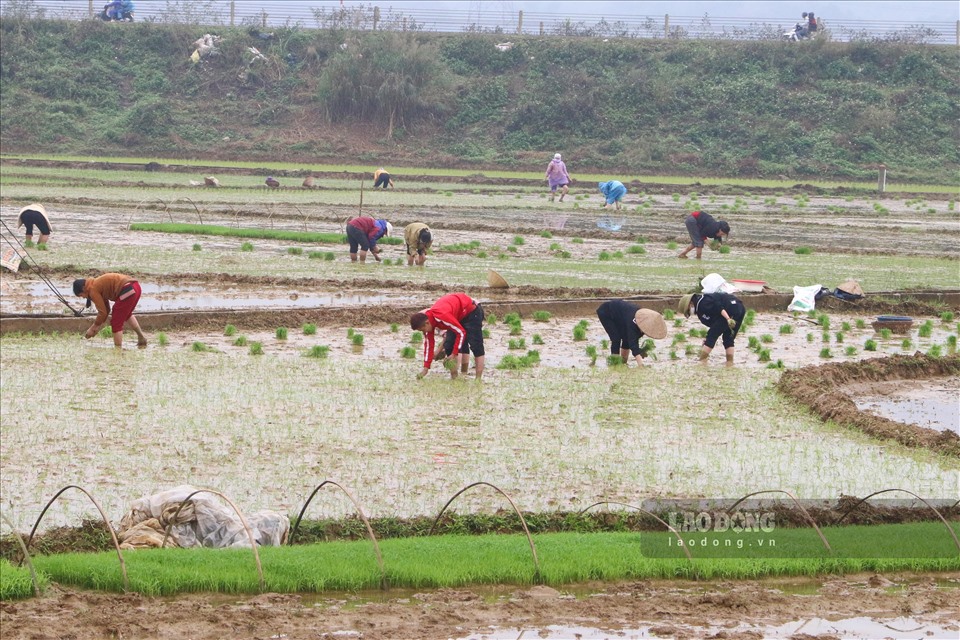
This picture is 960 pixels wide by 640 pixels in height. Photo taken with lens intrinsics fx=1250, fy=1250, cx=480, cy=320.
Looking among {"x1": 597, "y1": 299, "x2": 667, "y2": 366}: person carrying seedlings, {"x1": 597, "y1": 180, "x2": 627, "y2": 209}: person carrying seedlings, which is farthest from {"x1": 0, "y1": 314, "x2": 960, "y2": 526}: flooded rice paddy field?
{"x1": 597, "y1": 180, "x2": 627, "y2": 209}: person carrying seedlings

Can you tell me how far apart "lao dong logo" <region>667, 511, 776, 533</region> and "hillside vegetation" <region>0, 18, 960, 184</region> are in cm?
4275

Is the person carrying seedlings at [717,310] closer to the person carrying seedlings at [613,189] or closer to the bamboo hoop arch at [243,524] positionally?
the bamboo hoop arch at [243,524]

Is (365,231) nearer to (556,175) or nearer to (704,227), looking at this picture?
(704,227)

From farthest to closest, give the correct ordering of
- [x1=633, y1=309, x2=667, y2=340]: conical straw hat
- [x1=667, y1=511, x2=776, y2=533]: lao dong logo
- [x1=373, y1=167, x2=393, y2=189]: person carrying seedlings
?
[x1=373, y1=167, x2=393, y2=189]: person carrying seedlings → [x1=633, y1=309, x2=667, y2=340]: conical straw hat → [x1=667, y1=511, x2=776, y2=533]: lao dong logo

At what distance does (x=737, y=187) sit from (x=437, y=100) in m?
17.5

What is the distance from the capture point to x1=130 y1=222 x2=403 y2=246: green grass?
1003 inches

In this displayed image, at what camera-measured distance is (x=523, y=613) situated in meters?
7.15

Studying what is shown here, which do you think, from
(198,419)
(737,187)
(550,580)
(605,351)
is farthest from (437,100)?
(550,580)

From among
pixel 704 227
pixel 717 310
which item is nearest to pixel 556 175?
pixel 704 227

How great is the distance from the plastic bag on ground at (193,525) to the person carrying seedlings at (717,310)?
7176mm

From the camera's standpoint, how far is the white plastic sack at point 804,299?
1880cm

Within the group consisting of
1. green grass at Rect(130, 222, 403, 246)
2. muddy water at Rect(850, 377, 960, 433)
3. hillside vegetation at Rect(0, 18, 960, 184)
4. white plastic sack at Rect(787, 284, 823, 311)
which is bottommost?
muddy water at Rect(850, 377, 960, 433)

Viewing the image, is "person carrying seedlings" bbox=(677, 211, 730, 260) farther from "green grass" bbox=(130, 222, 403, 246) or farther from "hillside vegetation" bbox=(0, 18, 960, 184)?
"hillside vegetation" bbox=(0, 18, 960, 184)

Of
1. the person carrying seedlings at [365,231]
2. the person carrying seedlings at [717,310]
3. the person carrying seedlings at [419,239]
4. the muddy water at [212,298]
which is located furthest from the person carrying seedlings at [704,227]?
the person carrying seedlings at [717,310]
